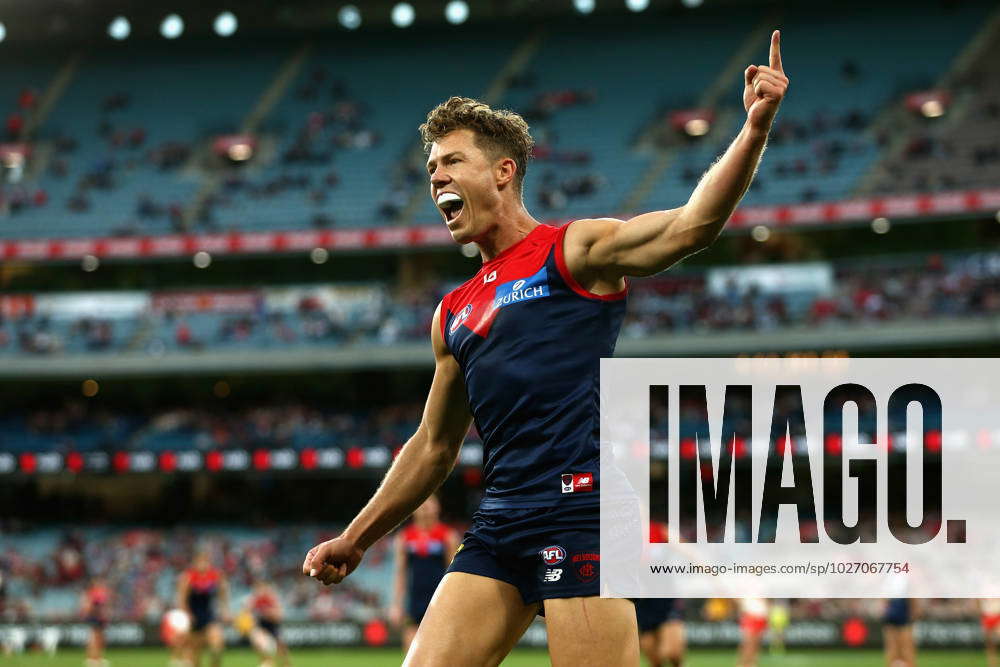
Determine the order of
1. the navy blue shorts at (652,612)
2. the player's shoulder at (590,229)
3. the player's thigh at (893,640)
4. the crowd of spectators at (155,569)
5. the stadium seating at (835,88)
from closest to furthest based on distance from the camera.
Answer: the player's shoulder at (590,229) → the navy blue shorts at (652,612) → the player's thigh at (893,640) → the crowd of spectators at (155,569) → the stadium seating at (835,88)

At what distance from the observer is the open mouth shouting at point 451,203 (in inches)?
188

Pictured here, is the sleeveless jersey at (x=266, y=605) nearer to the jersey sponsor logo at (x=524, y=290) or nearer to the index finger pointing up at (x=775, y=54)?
the jersey sponsor logo at (x=524, y=290)

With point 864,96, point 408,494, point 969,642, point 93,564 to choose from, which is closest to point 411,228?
point 93,564

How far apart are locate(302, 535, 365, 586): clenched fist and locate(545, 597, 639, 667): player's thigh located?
104cm

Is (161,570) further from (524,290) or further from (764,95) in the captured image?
(764,95)

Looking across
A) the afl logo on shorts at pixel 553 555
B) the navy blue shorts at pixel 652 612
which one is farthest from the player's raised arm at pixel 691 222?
the navy blue shorts at pixel 652 612

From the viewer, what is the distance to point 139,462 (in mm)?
37031

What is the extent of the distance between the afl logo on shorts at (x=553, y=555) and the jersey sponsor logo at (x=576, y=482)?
21cm

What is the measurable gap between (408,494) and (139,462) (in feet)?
111

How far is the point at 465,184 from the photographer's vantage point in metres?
4.76

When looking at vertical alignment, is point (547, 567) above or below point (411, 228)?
below

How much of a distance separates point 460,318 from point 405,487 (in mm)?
850

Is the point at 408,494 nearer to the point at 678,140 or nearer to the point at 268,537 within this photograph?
the point at 268,537

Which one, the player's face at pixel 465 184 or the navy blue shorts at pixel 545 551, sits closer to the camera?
the navy blue shorts at pixel 545 551
